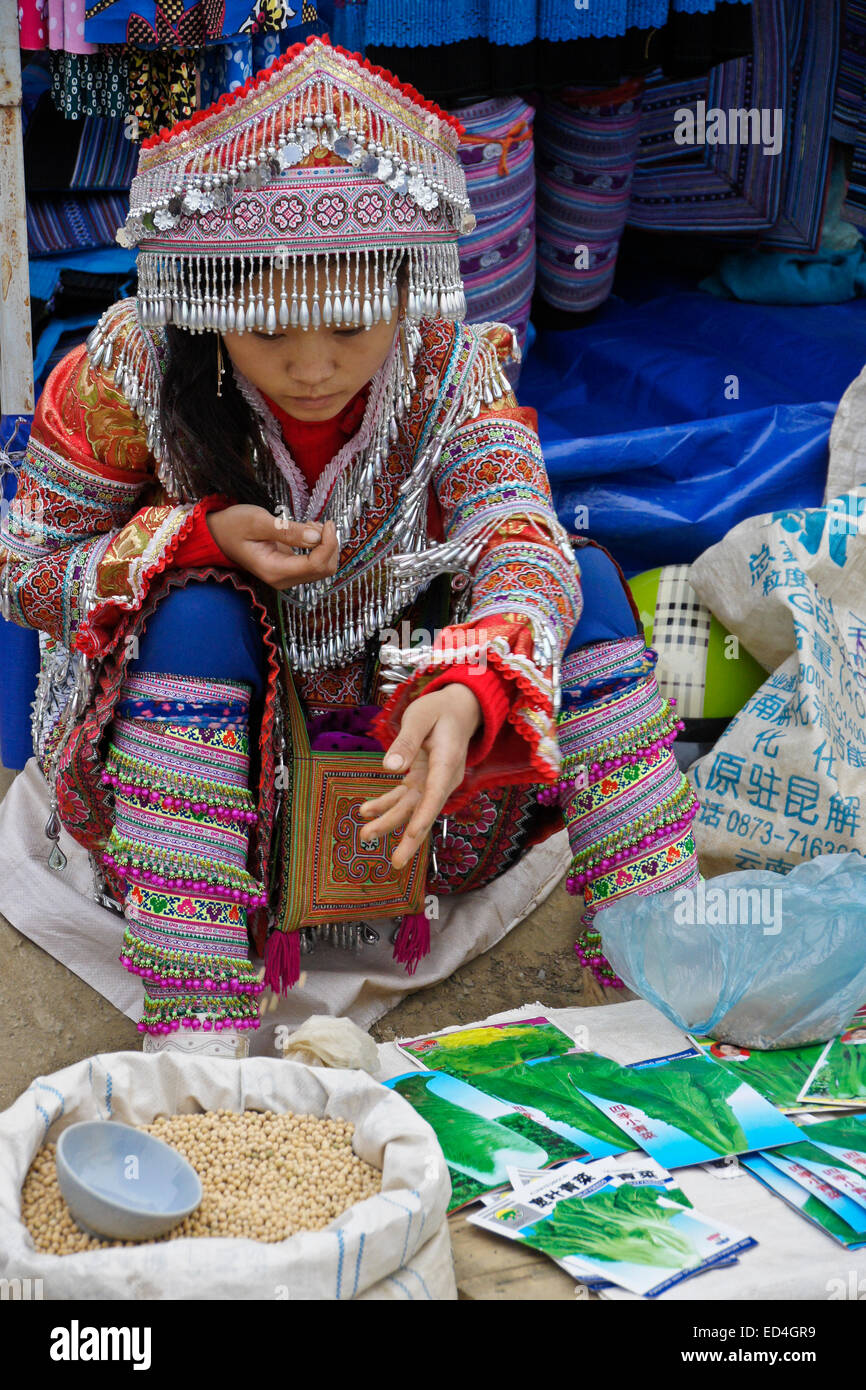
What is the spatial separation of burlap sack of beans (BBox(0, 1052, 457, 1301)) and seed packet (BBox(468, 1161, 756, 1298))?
4.4 inches

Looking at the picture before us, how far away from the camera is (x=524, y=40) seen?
2.69 meters

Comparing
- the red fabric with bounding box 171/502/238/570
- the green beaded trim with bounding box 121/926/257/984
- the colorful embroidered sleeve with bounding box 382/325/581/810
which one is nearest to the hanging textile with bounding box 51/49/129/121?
the colorful embroidered sleeve with bounding box 382/325/581/810

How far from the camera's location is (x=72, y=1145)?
1.31m

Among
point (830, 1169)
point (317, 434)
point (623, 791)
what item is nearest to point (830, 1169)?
point (830, 1169)

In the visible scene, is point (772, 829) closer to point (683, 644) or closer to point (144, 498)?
point (683, 644)

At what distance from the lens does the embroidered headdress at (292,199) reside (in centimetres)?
156

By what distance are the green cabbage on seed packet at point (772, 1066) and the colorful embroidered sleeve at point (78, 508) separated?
904mm

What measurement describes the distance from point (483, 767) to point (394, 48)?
1722 millimetres

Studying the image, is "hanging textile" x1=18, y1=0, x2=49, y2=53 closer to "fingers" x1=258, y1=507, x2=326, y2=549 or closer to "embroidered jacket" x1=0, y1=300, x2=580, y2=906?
"embroidered jacket" x1=0, y1=300, x2=580, y2=906

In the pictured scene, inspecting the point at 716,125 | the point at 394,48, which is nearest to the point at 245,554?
the point at 394,48

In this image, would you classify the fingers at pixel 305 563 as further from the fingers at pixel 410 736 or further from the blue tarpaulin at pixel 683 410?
the blue tarpaulin at pixel 683 410

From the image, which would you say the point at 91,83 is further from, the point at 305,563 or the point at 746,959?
the point at 746,959

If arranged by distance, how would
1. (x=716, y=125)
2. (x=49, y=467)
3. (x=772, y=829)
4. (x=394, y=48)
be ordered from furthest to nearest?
(x=716, y=125), (x=394, y=48), (x=772, y=829), (x=49, y=467)

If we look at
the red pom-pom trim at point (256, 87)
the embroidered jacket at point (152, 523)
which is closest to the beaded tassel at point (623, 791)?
the embroidered jacket at point (152, 523)
